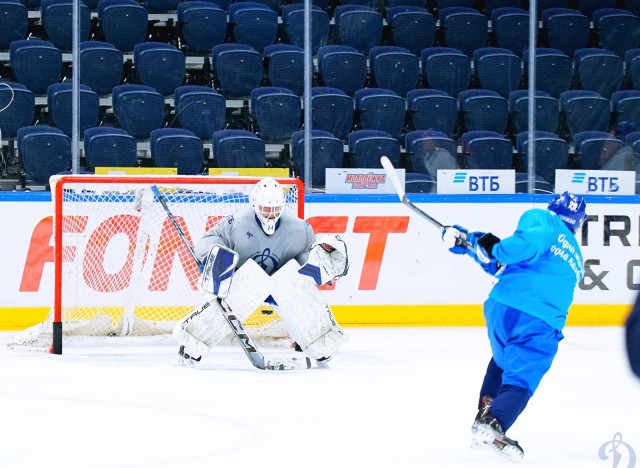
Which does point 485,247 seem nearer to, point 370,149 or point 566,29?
point 370,149

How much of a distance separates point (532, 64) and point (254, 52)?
187 cm

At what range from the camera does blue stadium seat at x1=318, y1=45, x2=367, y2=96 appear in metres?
8.01

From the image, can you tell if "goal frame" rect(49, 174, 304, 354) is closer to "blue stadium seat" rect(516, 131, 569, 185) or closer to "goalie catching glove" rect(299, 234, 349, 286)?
"goalie catching glove" rect(299, 234, 349, 286)

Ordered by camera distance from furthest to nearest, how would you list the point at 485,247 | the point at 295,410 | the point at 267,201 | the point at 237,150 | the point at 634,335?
1. the point at 237,150
2. the point at 267,201
3. the point at 295,410
4. the point at 485,247
5. the point at 634,335

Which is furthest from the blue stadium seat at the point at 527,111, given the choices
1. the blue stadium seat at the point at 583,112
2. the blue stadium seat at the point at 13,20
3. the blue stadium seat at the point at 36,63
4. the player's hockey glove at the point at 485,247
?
the player's hockey glove at the point at 485,247

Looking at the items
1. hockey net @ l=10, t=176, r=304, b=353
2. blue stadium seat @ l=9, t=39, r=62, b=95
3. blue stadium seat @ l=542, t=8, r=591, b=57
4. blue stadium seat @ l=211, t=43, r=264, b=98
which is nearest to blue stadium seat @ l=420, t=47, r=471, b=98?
blue stadium seat @ l=542, t=8, r=591, b=57

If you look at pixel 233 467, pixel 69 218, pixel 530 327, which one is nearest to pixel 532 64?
pixel 69 218

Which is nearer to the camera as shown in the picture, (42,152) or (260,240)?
(260,240)

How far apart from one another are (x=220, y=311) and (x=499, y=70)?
3355 millimetres

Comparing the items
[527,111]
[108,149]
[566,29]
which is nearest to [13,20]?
[108,149]

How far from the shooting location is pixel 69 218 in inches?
272

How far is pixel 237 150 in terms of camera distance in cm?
764

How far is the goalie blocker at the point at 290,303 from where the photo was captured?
5.89m

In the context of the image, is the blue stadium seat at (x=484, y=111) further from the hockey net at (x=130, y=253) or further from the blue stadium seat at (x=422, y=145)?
the hockey net at (x=130, y=253)
